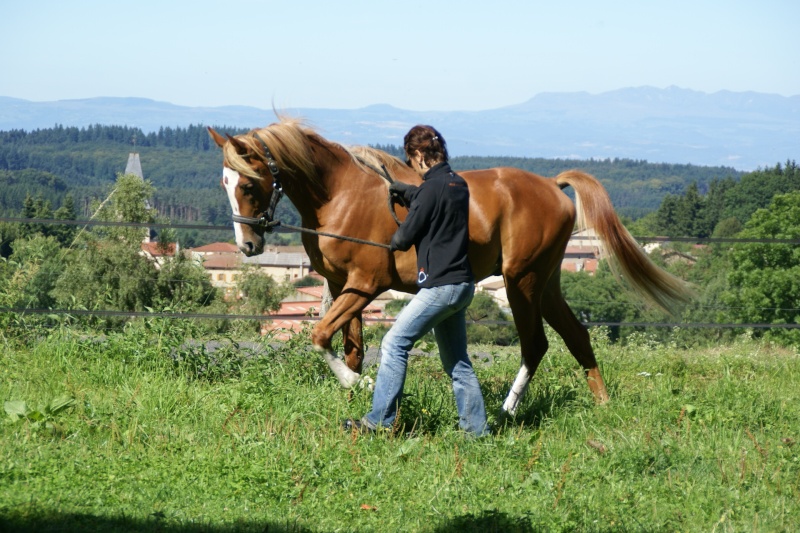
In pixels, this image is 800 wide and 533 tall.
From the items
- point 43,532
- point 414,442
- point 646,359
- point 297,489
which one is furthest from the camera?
point 646,359

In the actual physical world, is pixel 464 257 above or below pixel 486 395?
above

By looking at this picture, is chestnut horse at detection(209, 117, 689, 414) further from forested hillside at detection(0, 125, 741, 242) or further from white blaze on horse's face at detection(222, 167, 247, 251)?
forested hillside at detection(0, 125, 741, 242)

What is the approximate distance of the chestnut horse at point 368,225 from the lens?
18.7ft

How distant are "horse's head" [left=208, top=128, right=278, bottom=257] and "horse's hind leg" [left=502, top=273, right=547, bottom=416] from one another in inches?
72.9

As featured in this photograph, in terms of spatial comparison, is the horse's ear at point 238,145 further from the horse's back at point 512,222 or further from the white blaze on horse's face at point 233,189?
the horse's back at point 512,222

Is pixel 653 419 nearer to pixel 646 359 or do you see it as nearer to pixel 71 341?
pixel 646 359

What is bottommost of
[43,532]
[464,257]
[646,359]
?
[646,359]

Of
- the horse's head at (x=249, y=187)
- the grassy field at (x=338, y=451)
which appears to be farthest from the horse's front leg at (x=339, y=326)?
the horse's head at (x=249, y=187)

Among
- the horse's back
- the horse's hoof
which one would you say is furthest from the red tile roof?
the horse's hoof

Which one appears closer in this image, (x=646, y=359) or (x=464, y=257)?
(x=464, y=257)

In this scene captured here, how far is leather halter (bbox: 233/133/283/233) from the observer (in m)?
5.63

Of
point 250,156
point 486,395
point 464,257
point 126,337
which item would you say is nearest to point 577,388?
point 486,395

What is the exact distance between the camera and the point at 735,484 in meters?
4.49

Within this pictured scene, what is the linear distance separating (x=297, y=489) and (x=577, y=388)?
322 cm
